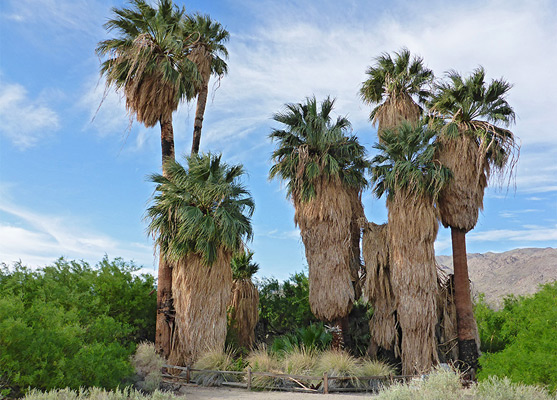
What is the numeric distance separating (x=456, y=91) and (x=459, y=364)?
37.2 feet

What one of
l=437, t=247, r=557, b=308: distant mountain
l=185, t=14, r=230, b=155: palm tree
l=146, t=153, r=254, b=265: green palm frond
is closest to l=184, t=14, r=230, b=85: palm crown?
l=185, t=14, r=230, b=155: palm tree

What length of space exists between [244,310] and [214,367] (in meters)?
4.56

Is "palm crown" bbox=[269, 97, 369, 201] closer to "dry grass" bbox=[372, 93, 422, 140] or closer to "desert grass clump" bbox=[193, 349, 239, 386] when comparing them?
"dry grass" bbox=[372, 93, 422, 140]

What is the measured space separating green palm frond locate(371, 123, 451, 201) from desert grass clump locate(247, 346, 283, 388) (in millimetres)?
8170

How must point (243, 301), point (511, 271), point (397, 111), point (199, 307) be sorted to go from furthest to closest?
point (511, 271) < point (397, 111) < point (243, 301) < point (199, 307)

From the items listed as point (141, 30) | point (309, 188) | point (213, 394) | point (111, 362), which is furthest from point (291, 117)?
point (111, 362)

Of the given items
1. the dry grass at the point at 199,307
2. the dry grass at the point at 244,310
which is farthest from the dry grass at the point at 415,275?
the dry grass at the point at 199,307

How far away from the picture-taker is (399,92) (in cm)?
2186

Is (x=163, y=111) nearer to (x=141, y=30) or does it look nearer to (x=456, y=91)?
(x=141, y=30)

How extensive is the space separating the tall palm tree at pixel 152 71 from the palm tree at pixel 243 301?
2.92 meters

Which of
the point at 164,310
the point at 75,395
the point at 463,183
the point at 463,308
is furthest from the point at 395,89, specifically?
the point at 75,395

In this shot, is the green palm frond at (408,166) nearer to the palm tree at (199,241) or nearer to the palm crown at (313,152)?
the palm crown at (313,152)

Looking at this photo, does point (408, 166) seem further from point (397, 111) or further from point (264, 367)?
point (264, 367)

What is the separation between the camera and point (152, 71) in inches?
800
